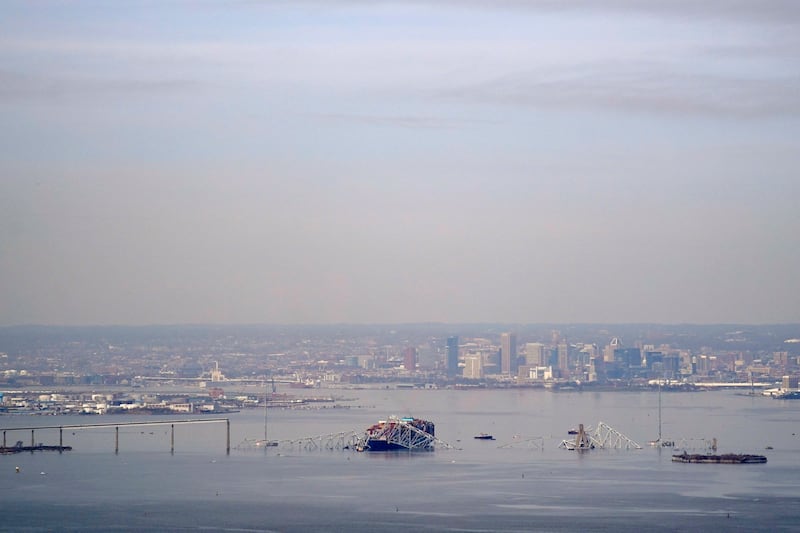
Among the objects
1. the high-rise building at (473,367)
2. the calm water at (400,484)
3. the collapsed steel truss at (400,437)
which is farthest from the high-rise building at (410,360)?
the collapsed steel truss at (400,437)

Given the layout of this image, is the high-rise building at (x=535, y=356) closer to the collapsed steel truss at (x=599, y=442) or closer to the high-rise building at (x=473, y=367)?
the high-rise building at (x=473, y=367)

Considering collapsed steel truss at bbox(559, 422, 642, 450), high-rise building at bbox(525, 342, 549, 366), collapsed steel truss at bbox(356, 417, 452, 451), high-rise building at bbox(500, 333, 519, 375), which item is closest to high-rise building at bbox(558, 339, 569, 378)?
high-rise building at bbox(525, 342, 549, 366)

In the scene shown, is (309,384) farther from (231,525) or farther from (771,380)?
(231,525)

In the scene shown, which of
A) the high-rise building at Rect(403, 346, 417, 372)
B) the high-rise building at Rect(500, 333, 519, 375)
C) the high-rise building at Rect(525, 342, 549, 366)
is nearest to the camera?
the high-rise building at Rect(500, 333, 519, 375)

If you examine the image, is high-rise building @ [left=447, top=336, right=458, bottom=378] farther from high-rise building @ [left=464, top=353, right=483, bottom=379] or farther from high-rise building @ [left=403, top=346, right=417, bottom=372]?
high-rise building @ [left=403, top=346, right=417, bottom=372]

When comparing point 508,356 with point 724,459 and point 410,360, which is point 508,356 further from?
point 724,459

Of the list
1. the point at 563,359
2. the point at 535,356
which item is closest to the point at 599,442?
the point at 563,359
